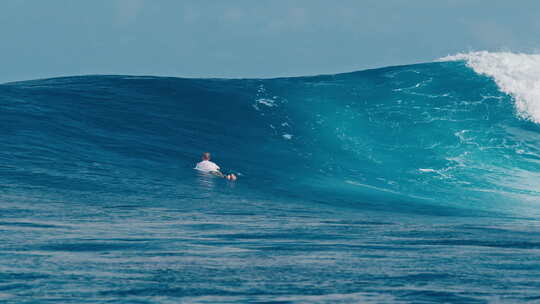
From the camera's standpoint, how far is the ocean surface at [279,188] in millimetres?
6969

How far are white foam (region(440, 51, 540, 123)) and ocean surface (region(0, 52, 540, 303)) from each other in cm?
9

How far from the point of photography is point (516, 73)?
30.2 meters

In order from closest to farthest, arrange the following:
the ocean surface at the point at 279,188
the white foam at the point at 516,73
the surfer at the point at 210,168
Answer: the ocean surface at the point at 279,188, the surfer at the point at 210,168, the white foam at the point at 516,73

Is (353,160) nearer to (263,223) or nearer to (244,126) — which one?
(244,126)

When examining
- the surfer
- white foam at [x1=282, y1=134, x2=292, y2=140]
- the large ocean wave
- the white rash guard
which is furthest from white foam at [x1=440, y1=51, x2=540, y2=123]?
the white rash guard

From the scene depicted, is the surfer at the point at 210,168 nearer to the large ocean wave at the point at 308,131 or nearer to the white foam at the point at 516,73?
the large ocean wave at the point at 308,131

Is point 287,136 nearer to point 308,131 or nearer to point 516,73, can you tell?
point 308,131

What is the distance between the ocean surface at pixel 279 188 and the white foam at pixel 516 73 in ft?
0.30

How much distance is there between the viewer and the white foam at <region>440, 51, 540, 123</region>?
27859mm

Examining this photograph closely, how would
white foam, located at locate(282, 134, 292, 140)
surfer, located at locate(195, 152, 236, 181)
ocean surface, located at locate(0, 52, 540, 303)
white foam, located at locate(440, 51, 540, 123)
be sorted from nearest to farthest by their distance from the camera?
ocean surface, located at locate(0, 52, 540, 303)
surfer, located at locate(195, 152, 236, 181)
white foam, located at locate(282, 134, 292, 140)
white foam, located at locate(440, 51, 540, 123)

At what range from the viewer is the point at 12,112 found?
20.3 m

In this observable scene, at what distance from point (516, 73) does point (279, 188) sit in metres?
16.4

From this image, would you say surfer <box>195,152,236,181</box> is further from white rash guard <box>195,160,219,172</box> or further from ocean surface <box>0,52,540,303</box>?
ocean surface <box>0,52,540,303</box>

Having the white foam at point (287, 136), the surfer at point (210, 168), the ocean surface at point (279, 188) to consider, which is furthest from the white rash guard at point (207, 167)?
the white foam at point (287, 136)
